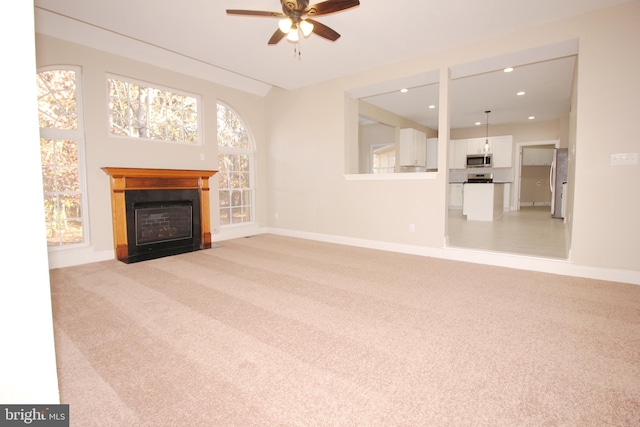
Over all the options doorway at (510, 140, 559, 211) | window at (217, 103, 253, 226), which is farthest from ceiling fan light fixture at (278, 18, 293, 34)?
doorway at (510, 140, 559, 211)

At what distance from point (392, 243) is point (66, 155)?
4.61m

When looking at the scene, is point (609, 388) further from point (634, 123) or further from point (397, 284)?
point (634, 123)

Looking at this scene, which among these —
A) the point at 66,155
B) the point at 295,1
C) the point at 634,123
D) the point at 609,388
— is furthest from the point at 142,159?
the point at 634,123

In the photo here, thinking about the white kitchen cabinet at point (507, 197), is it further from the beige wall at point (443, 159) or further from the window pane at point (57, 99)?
the window pane at point (57, 99)

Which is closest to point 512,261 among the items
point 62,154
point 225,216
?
point 225,216

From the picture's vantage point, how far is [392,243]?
4.73m

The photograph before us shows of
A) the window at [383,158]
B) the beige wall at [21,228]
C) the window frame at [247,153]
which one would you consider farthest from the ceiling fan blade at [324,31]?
the window at [383,158]

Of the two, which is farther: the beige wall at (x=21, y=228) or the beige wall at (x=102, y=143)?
the beige wall at (x=102, y=143)

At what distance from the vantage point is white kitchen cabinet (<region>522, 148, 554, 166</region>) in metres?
11.1

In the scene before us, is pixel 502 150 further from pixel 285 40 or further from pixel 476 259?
pixel 285 40

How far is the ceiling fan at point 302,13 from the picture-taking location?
270cm

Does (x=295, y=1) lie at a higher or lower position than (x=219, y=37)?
lower

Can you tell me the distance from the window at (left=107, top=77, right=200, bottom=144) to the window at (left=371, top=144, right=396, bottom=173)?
5.71 metres

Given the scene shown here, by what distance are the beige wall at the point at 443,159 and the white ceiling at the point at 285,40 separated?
0.63ft
